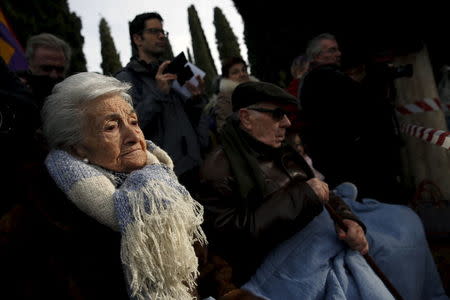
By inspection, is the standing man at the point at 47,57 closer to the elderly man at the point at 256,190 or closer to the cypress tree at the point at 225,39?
the elderly man at the point at 256,190

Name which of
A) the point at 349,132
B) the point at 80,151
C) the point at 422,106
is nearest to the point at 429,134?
the point at 422,106

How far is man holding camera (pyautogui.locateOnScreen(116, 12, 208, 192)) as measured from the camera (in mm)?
2783

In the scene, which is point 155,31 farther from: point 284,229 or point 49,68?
point 284,229

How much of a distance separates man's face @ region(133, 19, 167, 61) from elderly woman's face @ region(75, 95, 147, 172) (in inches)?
69.6

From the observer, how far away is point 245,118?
7.54 ft

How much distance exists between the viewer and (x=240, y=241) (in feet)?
6.19

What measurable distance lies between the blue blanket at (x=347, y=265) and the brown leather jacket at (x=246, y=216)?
95 mm

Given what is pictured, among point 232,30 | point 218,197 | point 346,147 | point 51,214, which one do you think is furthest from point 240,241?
point 232,30

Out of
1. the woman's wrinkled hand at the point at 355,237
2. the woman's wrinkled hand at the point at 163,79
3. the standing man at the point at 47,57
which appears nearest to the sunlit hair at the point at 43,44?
the standing man at the point at 47,57

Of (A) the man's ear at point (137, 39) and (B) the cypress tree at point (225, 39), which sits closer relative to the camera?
A: (A) the man's ear at point (137, 39)

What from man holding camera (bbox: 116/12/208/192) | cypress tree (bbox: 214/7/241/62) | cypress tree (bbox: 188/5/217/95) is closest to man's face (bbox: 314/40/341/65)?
man holding camera (bbox: 116/12/208/192)

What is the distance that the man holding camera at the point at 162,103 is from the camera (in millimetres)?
2783

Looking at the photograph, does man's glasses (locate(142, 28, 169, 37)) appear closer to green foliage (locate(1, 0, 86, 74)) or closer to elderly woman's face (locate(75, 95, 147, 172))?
elderly woman's face (locate(75, 95, 147, 172))

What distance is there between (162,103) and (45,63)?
86 centimetres
